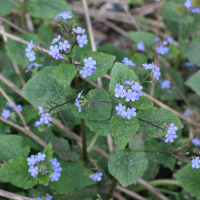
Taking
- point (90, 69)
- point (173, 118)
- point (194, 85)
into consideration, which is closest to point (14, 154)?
point (90, 69)

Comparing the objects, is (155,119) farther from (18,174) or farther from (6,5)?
(6,5)

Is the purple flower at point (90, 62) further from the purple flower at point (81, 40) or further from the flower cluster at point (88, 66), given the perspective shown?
the purple flower at point (81, 40)

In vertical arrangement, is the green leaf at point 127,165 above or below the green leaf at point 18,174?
above

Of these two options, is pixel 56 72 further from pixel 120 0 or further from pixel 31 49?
pixel 120 0

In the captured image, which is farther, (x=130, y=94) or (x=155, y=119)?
(x=155, y=119)

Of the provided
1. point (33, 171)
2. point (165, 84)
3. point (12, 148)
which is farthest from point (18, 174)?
point (165, 84)

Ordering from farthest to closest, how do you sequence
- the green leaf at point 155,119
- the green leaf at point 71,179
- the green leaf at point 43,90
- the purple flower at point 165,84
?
the purple flower at point 165,84, the green leaf at point 71,179, the green leaf at point 43,90, the green leaf at point 155,119

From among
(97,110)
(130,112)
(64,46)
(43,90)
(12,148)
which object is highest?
(64,46)

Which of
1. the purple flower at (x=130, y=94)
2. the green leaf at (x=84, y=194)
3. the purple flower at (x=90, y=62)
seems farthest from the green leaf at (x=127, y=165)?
the purple flower at (x=90, y=62)
